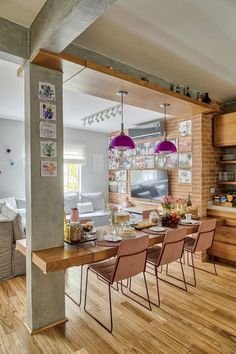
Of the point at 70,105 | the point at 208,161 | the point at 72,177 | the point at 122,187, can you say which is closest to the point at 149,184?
the point at 122,187

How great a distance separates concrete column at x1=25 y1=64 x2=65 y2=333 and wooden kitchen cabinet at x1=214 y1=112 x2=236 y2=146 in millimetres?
2909

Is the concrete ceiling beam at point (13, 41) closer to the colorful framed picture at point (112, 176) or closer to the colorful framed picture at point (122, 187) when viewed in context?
the colorful framed picture at point (122, 187)

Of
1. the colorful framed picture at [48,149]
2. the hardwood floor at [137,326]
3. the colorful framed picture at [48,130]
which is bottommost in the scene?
the hardwood floor at [137,326]

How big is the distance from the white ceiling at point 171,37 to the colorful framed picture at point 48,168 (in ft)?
4.12

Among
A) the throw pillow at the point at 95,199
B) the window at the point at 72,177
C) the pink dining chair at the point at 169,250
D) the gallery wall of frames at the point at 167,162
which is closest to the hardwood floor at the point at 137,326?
the pink dining chair at the point at 169,250

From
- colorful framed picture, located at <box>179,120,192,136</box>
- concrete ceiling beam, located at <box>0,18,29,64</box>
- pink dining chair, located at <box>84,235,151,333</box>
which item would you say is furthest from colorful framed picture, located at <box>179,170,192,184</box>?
concrete ceiling beam, located at <box>0,18,29,64</box>

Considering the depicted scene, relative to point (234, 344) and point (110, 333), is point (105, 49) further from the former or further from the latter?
point (234, 344)

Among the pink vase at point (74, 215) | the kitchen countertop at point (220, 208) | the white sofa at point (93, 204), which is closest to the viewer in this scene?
the pink vase at point (74, 215)

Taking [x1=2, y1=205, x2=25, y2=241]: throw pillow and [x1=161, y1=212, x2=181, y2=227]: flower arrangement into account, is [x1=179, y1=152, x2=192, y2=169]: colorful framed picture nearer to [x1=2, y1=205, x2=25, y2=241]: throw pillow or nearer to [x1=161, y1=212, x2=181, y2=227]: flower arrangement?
[x1=161, y1=212, x2=181, y2=227]: flower arrangement

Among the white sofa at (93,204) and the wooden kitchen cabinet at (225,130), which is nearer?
the wooden kitchen cabinet at (225,130)

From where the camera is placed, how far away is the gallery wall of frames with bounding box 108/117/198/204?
4949 millimetres

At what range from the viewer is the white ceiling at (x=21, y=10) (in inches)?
73.0

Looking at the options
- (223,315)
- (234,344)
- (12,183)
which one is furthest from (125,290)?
(12,183)

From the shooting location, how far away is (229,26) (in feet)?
7.05
